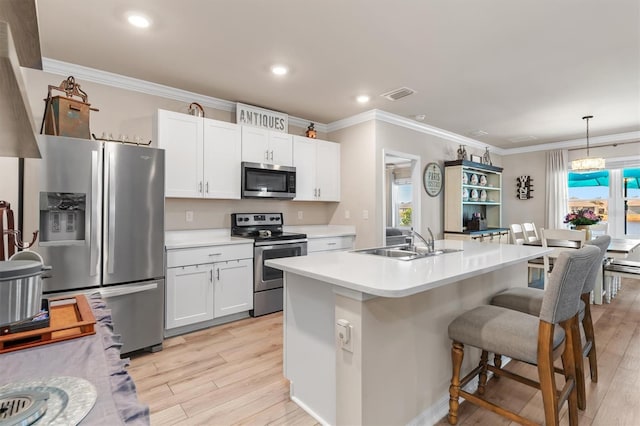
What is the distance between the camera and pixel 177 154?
3.34m

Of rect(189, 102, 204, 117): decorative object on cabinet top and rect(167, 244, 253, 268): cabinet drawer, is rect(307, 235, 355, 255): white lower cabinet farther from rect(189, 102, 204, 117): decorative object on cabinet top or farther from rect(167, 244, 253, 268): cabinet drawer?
rect(189, 102, 204, 117): decorative object on cabinet top

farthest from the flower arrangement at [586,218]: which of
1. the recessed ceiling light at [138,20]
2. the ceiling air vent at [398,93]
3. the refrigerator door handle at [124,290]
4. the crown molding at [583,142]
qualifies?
the recessed ceiling light at [138,20]

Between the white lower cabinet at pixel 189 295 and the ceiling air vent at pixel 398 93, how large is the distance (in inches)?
107

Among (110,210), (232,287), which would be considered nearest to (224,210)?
(232,287)

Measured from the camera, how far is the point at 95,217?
2500 millimetres

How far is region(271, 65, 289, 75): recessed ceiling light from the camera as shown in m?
3.00

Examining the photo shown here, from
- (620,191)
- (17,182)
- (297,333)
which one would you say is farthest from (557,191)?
(17,182)

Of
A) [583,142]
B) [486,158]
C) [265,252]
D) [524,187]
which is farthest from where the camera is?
[524,187]

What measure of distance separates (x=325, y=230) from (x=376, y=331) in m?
3.18

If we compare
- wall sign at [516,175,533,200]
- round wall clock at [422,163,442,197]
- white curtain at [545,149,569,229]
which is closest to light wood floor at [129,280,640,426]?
round wall clock at [422,163,442,197]

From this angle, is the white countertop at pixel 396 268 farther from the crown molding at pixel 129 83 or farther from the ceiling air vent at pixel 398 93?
the crown molding at pixel 129 83

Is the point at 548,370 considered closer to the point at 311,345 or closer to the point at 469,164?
the point at 311,345

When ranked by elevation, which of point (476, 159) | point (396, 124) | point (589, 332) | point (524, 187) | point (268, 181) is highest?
point (396, 124)

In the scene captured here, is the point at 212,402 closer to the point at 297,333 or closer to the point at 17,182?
the point at 297,333
